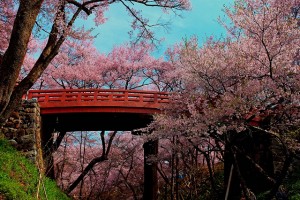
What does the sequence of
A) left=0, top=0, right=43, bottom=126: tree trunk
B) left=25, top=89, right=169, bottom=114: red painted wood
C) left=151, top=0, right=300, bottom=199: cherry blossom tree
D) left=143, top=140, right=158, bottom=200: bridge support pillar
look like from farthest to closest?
1. left=143, top=140, right=158, bottom=200: bridge support pillar
2. left=25, top=89, right=169, bottom=114: red painted wood
3. left=151, top=0, right=300, bottom=199: cherry blossom tree
4. left=0, top=0, right=43, bottom=126: tree trunk

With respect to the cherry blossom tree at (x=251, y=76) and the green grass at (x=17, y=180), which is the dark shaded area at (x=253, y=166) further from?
the green grass at (x=17, y=180)

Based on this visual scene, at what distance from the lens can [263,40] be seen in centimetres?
980

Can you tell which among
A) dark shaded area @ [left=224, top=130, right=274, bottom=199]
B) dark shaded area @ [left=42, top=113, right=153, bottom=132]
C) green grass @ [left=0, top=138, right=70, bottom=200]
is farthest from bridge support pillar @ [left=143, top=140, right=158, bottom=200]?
green grass @ [left=0, top=138, right=70, bottom=200]

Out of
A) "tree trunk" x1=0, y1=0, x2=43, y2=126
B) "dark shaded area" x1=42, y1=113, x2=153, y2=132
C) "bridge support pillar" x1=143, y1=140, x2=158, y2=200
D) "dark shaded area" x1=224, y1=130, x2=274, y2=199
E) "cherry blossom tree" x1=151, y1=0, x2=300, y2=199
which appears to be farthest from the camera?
"dark shaded area" x1=42, y1=113, x2=153, y2=132

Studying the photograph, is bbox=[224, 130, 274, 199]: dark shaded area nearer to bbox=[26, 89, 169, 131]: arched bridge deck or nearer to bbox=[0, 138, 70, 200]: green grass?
bbox=[26, 89, 169, 131]: arched bridge deck

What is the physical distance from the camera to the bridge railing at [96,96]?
16.2 m

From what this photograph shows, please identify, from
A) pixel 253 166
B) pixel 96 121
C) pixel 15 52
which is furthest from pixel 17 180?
pixel 253 166

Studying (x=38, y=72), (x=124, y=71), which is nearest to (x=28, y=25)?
(x=38, y=72)

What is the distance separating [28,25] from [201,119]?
7.22 m

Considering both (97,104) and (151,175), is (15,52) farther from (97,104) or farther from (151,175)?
(151,175)

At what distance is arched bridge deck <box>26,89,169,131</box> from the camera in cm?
1620

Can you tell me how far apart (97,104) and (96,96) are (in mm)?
421

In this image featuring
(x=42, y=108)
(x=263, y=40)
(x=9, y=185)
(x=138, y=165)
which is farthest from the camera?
(x=138, y=165)

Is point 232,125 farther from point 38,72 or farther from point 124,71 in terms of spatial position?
point 124,71
